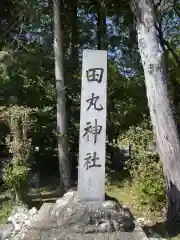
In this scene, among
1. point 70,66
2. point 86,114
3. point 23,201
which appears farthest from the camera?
point 70,66

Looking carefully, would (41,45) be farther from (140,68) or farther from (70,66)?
(140,68)

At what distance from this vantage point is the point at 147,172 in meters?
7.48

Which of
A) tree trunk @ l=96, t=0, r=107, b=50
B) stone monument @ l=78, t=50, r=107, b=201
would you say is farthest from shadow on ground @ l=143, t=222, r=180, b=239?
tree trunk @ l=96, t=0, r=107, b=50

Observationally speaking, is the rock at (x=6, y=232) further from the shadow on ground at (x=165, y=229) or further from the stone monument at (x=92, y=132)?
the shadow on ground at (x=165, y=229)

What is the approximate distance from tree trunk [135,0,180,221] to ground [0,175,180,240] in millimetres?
458

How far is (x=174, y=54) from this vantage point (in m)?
12.1

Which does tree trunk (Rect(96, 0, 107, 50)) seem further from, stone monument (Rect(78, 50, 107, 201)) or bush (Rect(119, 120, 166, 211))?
stone monument (Rect(78, 50, 107, 201))

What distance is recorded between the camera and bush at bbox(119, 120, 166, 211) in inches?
287

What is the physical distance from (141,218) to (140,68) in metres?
6.08

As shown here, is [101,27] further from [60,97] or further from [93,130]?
[93,130]

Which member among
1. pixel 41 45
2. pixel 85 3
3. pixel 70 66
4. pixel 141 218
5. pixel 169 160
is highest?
pixel 85 3

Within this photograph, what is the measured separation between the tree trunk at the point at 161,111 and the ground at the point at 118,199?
1.50 ft

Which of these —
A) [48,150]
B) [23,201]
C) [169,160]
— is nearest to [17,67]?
[48,150]

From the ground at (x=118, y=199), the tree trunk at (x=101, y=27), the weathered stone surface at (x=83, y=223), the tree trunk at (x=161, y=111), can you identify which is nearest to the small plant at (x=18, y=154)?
the ground at (x=118, y=199)
